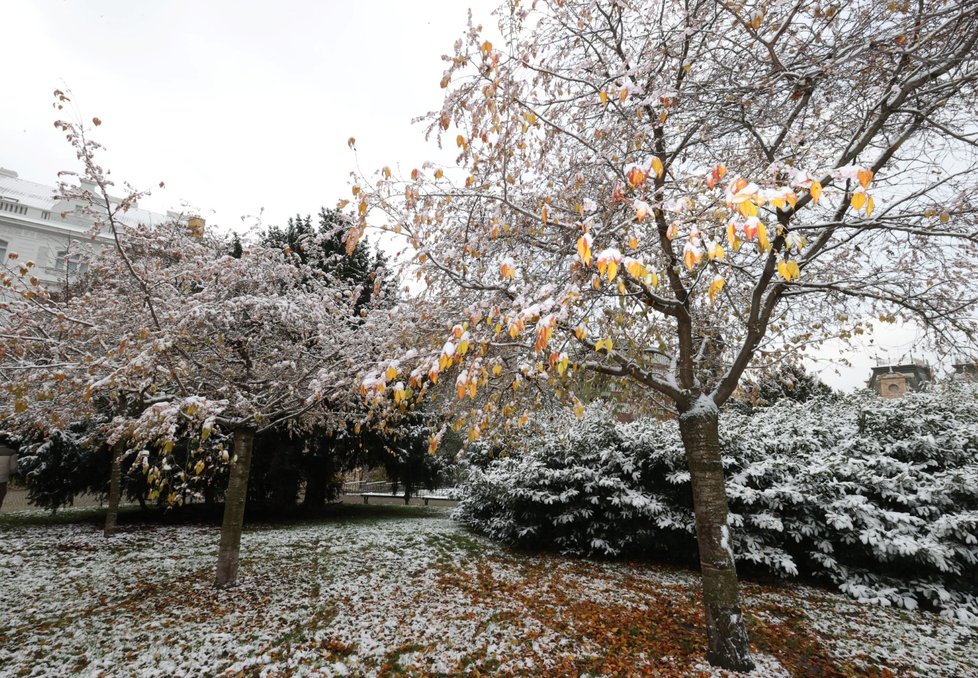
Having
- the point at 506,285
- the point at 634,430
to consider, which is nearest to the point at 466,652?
the point at 506,285

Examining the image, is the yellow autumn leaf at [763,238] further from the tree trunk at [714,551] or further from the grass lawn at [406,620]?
the grass lawn at [406,620]

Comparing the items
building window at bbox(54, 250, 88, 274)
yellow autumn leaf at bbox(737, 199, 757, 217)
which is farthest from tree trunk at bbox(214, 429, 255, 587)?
yellow autumn leaf at bbox(737, 199, 757, 217)

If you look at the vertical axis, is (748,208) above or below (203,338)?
below

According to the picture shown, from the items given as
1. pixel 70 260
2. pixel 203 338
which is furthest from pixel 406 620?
pixel 70 260

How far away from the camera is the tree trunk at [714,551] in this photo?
4234 mm

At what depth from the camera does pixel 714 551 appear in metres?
4.41

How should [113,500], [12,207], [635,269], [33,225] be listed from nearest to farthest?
[635,269], [113,500], [12,207], [33,225]

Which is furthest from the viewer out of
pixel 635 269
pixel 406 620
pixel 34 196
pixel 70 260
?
pixel 34 196

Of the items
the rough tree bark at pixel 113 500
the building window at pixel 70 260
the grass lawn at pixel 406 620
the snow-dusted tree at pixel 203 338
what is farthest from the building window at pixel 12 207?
the snow-dusted tree at pixel 203 338

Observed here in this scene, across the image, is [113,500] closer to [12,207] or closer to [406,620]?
[406,620]

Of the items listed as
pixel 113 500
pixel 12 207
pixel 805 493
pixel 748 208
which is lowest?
pixel 113 500

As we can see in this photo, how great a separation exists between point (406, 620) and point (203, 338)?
167 inches

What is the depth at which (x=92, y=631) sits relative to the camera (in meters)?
4.84

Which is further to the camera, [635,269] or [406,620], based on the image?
[406,620]
